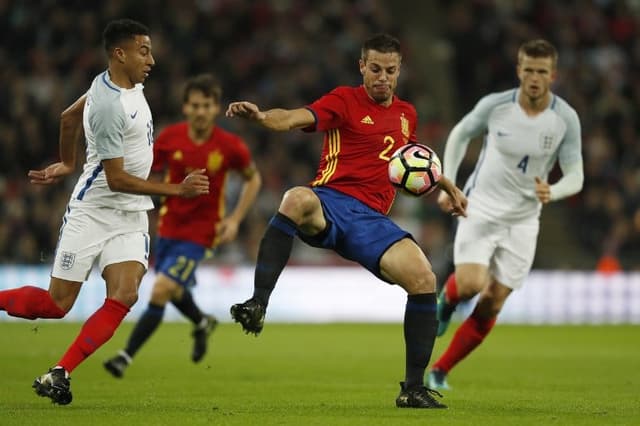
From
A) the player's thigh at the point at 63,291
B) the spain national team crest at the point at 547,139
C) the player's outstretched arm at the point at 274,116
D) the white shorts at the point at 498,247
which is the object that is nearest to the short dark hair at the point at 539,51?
the spain national team crest at the point at 547,139

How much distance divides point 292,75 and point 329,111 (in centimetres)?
1431

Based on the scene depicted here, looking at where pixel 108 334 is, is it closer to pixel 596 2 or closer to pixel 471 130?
pixel 471 130

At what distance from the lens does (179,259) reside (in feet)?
37.3

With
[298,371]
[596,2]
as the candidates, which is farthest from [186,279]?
[596,2]

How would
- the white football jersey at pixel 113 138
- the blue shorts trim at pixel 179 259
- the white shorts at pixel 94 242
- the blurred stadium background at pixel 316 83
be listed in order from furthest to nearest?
the blurred stadium background at pixel 316 83, the blue shorts trim at pixel 179 259, the white shorts at pixel 94 242, the white football jersey at pixel 113 138

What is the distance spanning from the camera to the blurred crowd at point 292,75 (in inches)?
778

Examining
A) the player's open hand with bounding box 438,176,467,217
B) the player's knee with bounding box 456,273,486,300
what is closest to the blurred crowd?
the player's knee with bounding box 456,273,486,300

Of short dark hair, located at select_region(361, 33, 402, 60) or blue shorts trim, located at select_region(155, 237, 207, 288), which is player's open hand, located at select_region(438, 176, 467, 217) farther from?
blue shorts trim, located at select_region(155, 237, 207, 288)

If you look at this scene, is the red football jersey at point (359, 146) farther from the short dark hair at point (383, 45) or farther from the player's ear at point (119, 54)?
the player's ear at point (119, 54)

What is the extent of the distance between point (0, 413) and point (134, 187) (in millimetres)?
1578

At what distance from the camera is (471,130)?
9.68m

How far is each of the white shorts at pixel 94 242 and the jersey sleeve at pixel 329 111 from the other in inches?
52.3

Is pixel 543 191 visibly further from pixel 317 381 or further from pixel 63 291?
pixel 63 291

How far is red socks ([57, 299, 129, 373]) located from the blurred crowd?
35.7ft
